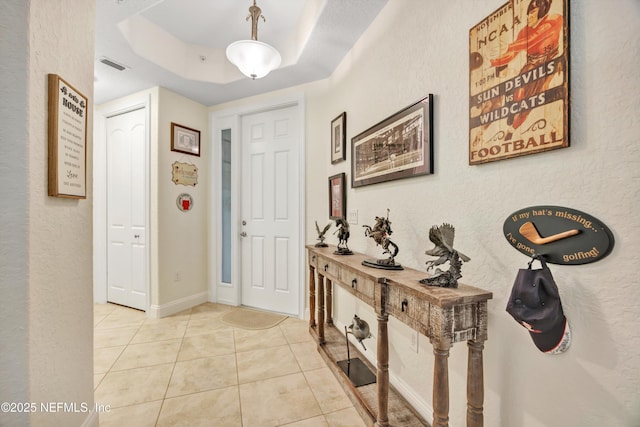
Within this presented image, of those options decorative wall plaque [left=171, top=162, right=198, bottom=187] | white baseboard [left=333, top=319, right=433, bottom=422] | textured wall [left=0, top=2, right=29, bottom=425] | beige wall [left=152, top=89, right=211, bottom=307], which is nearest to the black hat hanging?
white baseboard [left=333, top=319, right=433, bottom=422]

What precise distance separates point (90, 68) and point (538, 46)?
2.10 meters

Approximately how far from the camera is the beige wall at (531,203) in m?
0.78

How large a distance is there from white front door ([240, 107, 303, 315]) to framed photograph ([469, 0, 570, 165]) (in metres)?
2.16

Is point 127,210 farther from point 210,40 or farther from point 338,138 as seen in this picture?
point 338,138

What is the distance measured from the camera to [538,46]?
3.16 feet

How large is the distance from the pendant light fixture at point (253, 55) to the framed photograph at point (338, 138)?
809mm

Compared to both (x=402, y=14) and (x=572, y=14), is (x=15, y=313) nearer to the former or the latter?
(x=572, y=14)

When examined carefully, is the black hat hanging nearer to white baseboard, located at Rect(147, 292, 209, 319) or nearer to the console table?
the console table

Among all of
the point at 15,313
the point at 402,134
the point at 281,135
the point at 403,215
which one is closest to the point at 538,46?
the point at 402,134

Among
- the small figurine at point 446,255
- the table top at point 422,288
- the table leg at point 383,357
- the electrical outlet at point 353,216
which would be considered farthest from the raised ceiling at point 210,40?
the table leg at point 383,357

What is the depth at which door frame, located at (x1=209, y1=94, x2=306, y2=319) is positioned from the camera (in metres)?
3.11

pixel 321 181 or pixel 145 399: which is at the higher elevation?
pixel 321 181

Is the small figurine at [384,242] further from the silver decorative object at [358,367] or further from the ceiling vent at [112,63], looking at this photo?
the ceiling vent at [112,63]

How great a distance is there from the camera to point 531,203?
1.00m
